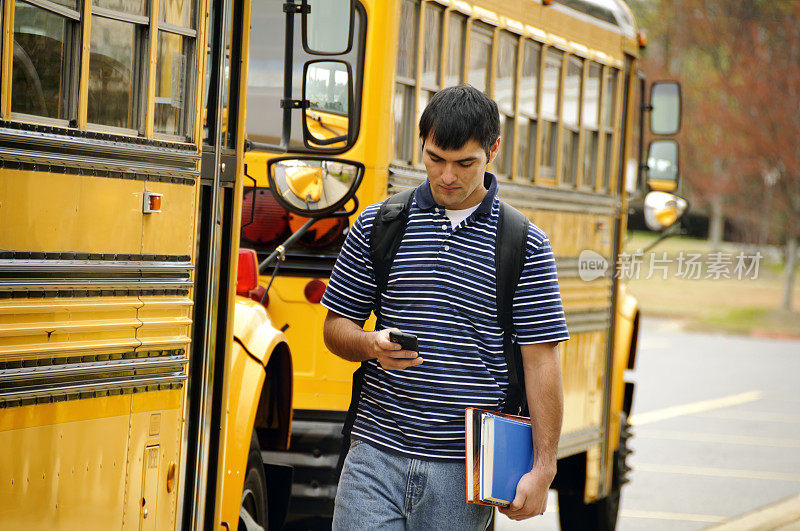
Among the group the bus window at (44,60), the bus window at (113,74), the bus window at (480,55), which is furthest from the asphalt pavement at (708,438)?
the bus window at (44,60)

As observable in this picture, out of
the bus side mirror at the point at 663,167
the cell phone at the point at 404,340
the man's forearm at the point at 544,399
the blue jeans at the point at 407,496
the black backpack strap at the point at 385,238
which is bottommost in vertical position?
the blue jeans at the point at 407,496

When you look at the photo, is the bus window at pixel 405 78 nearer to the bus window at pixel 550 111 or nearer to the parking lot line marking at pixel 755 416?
the bus window at pixel 550 111

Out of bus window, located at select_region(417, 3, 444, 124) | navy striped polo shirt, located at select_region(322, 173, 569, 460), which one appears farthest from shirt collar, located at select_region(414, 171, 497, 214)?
bus window, located at select_region(417, 3, 444, 124)

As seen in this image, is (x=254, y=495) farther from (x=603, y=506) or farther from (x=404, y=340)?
(x=603, y=506)

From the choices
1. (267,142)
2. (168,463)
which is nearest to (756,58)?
(267,142)

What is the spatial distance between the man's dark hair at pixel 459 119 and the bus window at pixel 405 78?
228cm

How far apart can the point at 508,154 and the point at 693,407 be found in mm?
8256

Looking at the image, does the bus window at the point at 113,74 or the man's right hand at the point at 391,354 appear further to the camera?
the bus window at the point at 113,74

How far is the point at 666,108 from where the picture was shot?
8203mm

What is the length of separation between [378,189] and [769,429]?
8.35 meters

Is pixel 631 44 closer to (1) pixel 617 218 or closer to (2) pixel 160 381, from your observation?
(1) pixel 617 218

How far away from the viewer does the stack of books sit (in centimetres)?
323

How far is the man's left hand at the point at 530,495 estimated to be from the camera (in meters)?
3.26

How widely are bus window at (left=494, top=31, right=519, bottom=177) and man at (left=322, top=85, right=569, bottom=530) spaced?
294cm
